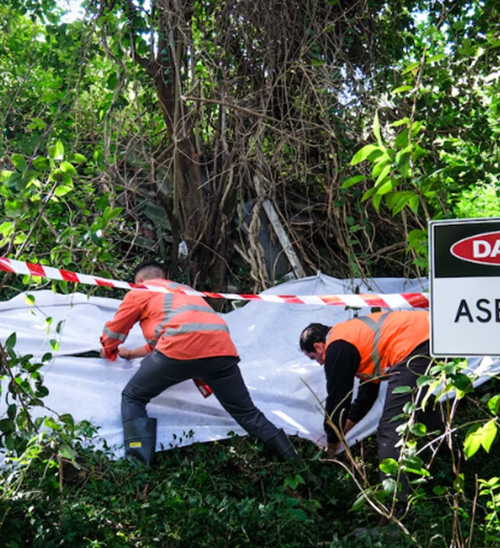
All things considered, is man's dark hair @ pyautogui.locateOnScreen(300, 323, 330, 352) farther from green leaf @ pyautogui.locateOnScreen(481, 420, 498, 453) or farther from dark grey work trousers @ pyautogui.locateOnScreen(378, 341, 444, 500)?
green leaf @ pyautogui.locateOnScreen(481, 420, 498, 453)

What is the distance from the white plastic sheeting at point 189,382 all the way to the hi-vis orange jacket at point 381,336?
18.5 inches

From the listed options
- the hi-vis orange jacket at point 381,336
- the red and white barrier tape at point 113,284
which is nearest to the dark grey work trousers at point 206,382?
the red and white barrier tape at point 113,284

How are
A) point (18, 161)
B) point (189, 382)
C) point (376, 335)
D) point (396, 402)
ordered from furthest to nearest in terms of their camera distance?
point (189, 382)
point (376, 335)
point (396, 402)
point (18, 161)

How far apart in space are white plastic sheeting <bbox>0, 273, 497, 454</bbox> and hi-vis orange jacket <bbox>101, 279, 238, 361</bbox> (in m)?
0.38

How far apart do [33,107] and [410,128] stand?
A: 24.7 ft

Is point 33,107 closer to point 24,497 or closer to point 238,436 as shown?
point 238,436

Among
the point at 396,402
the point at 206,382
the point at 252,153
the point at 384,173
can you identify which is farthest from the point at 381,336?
A: the point at 252,153

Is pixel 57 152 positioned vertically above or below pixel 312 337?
above

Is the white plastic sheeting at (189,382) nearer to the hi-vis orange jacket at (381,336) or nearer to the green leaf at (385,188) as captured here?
the hi-vis orange jacket at (381,336)

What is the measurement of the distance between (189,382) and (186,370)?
67cm

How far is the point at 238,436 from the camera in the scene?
6.14 m

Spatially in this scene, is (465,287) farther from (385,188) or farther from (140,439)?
(140,439)

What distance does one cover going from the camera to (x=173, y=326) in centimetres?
595

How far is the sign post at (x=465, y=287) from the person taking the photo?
101 inches
